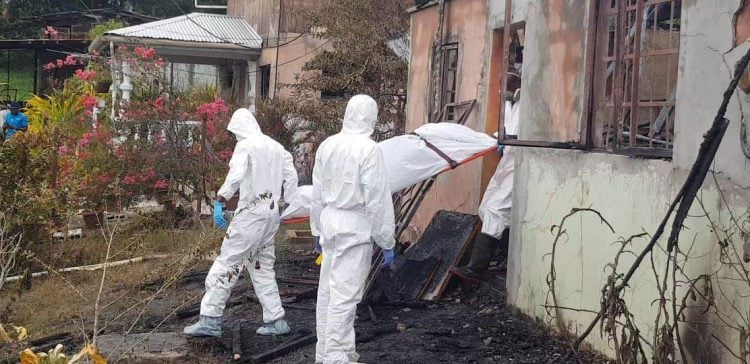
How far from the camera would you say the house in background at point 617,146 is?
14.3 ft

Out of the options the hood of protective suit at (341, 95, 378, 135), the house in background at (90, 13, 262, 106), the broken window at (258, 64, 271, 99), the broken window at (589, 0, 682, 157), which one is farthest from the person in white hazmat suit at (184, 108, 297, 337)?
the broken window at (258, 64, 271, 99)

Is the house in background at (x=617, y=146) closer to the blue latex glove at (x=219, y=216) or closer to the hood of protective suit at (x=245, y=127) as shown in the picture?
the hood of protective suit at (x=245, y=127)

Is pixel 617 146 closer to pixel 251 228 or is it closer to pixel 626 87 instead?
pixel 626 87

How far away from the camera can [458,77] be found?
956cm

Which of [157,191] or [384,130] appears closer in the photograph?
[157,191]

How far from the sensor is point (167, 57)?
1891 centimetres

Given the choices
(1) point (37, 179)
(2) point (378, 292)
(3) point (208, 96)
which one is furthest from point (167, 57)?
(2) point (378, 292)

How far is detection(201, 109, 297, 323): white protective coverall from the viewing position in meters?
6.51

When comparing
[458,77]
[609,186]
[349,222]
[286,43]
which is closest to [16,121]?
[286,43]

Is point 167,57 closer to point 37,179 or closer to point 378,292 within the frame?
point 37,179

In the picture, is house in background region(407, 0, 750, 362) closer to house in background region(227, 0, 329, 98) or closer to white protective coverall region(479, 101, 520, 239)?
white protective coverall region(479, 101, 520, 239)

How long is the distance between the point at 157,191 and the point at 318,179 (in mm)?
6242

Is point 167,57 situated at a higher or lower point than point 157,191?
higher

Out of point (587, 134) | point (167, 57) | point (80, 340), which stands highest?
point (167, 57)
